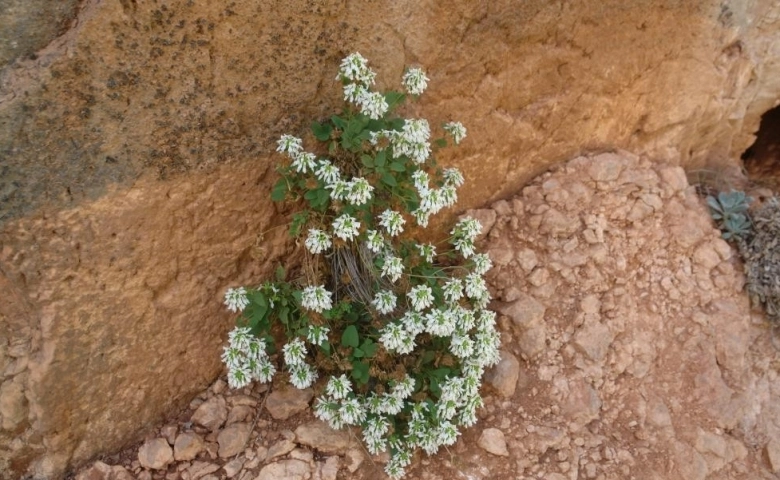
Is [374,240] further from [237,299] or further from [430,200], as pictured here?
[237,299]

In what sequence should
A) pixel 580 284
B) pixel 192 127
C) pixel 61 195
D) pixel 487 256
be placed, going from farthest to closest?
pixel 580 284 < pixel 487 256 < pixel 192 127 < pixel 61 195

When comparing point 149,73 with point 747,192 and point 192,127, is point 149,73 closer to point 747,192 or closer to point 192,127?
point 192,127

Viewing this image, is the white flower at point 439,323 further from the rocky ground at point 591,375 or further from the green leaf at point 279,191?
the green leaf at point 279,191

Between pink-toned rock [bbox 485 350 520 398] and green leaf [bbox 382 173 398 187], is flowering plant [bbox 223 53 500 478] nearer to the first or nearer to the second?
green leaf [bbox 382 173 398 187]

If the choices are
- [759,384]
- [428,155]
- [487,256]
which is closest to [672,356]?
[759,384]

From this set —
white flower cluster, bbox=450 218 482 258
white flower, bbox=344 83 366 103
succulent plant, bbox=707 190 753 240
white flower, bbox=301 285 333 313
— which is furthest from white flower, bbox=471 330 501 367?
succulent plant, bbox=707 190 753 240

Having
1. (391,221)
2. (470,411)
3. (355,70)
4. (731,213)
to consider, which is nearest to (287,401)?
(470,411)
